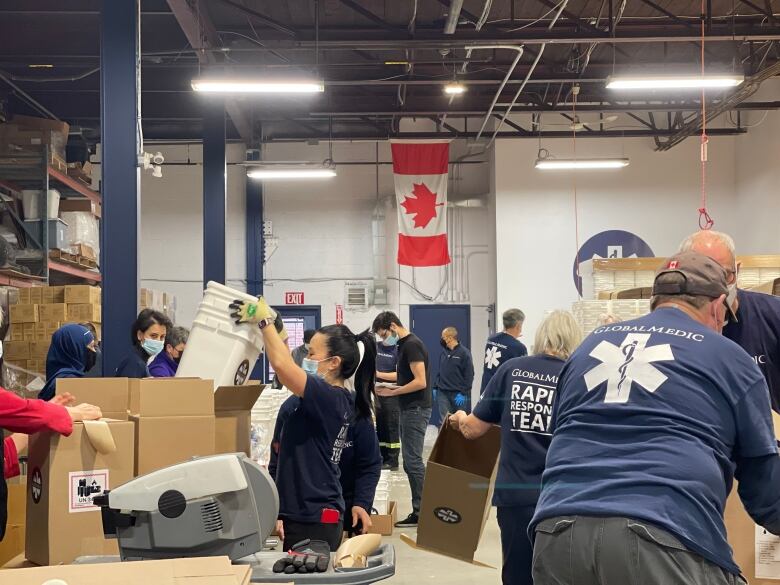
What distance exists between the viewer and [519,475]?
11.5ft

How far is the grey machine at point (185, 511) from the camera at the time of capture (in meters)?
2.19

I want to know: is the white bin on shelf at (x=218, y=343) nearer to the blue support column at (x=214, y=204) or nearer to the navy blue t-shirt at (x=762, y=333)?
the navy blue t-shirt at (x=762, y=333)

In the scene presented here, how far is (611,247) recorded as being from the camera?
1376cm

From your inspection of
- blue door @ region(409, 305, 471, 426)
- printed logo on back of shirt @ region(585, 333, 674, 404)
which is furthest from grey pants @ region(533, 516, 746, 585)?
blue door @ region(409, 305, 471, 426)

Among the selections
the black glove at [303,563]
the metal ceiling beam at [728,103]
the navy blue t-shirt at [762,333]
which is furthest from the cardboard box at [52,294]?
the metal ceiling beam at [728,103]

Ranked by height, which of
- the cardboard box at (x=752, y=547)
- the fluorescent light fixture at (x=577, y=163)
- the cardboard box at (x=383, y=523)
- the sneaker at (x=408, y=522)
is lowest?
the sneaker at (x=408, y=522)

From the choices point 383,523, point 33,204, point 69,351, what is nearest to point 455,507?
→ point 69,351

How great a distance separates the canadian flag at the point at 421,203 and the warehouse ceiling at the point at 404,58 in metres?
0.68

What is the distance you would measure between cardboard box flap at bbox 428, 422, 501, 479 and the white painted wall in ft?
32.3

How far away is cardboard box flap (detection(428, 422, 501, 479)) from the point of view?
150 inches

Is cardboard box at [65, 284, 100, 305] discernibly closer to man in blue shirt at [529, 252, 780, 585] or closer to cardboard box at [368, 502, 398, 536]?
cardboard box at [368, 502, 398, 536]

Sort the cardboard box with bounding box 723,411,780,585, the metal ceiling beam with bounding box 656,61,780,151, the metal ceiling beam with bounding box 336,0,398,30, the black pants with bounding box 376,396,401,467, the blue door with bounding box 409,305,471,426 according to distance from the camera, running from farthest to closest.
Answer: the blue door with bounding box 409,305,471,426
the metal ceiling beam with bounding box 656,61,780,151
the metal ceiling beam with bounding box 336,0,398,30
the black pants with bounding box 376,396,401,467
the cardboard box with bounding box 723,411,780,585

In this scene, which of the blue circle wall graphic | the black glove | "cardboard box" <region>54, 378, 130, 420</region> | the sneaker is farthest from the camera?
the blue circle wall graphic

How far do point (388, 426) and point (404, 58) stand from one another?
524cm
